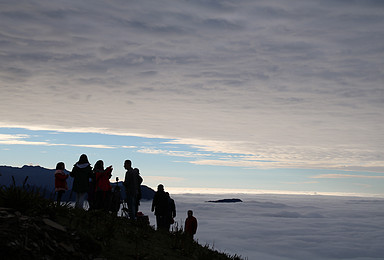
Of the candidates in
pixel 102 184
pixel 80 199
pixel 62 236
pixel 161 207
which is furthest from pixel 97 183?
pixel 62 236

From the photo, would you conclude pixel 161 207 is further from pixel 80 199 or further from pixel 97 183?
pixel 80 199

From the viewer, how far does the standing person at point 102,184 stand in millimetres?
13477

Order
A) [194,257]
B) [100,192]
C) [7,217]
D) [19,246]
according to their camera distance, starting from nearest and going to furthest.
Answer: [19,246] < [7,217] < [194,257] < [100,192]

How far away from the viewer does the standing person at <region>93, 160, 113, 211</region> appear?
13.5 m

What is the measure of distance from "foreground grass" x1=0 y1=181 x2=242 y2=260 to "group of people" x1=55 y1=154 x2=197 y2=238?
183 centimetres

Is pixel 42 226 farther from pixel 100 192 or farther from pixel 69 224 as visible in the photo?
pixel 100 192

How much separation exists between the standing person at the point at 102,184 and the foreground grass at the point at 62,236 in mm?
1950

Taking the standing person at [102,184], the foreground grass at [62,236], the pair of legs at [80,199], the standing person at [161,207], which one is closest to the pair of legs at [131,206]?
the standing person at [102,184]

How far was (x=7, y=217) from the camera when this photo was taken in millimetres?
7551

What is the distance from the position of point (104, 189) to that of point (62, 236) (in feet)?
18.5

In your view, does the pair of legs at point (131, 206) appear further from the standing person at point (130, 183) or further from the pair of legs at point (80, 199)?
the pair of legs at point (80, 199)

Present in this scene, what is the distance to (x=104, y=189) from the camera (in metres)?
13.5

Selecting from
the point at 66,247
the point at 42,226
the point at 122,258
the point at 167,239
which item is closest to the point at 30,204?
the point at 42,226

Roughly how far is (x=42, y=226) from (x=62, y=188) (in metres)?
4.99
